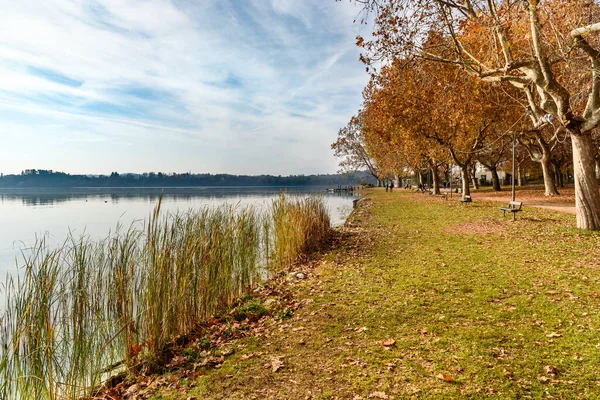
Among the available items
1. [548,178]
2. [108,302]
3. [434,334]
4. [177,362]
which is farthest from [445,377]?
[548,178]

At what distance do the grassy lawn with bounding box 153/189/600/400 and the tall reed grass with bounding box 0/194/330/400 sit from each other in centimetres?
101

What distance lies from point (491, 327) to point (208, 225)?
437cm

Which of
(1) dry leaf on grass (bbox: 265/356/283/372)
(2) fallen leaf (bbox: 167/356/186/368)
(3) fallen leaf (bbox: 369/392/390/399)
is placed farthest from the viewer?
(2) fallen leaf (bbox: 167/356/186/368)

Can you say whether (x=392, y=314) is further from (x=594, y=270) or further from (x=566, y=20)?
(x=566, y=20)

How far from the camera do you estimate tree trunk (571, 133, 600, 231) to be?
905 cm

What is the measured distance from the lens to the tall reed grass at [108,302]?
3445 millimetres

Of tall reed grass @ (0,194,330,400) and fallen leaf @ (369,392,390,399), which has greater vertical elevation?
tall reed grass @ (0,194,330,400)

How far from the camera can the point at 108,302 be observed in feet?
13.9

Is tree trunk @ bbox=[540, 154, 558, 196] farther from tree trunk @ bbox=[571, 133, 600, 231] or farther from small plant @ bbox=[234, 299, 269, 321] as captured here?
small plant @ bbox=[234, 299, 269, 321]

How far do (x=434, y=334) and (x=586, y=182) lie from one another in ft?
25.4

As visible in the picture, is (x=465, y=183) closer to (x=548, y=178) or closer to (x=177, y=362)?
(x=548, y=178)

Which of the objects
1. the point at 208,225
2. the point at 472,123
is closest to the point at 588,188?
the point at 208,225

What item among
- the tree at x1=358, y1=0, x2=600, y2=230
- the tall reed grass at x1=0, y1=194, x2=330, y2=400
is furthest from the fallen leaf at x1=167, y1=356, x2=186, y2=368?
the tree at x1=358, y1=0, x2=600, y2=230

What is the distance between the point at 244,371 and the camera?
371cm
